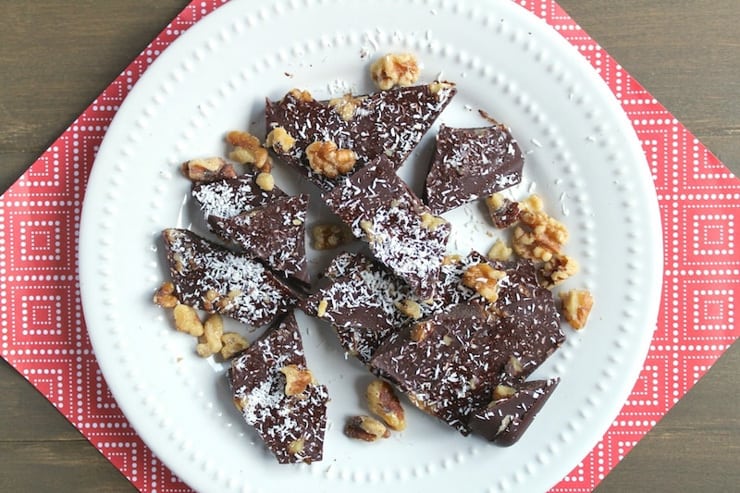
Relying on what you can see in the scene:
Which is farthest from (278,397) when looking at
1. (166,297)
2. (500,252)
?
(500,252)

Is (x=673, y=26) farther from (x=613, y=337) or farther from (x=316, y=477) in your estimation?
(x=316, y=477)

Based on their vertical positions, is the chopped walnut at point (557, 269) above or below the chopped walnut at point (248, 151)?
below

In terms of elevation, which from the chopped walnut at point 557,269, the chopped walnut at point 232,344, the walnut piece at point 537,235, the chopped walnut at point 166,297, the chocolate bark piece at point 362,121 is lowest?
the chopped walnut at point 232,344

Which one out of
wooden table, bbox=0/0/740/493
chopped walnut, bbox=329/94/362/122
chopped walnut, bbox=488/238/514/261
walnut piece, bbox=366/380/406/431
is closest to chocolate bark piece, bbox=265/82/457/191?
chopped walnut, bbox=329/94/362/122

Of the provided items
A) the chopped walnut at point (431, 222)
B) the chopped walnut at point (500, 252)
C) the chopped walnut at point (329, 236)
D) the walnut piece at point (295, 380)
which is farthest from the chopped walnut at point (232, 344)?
the chopped walnut at point (500, 252)

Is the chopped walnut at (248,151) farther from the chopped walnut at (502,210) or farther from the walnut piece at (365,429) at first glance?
the walnut piece at (365,429)

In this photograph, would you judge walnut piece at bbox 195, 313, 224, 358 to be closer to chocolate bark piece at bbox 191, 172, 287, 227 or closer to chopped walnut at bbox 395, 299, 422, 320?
chocolate bark piece at bbox 191, 172, 287, 227
